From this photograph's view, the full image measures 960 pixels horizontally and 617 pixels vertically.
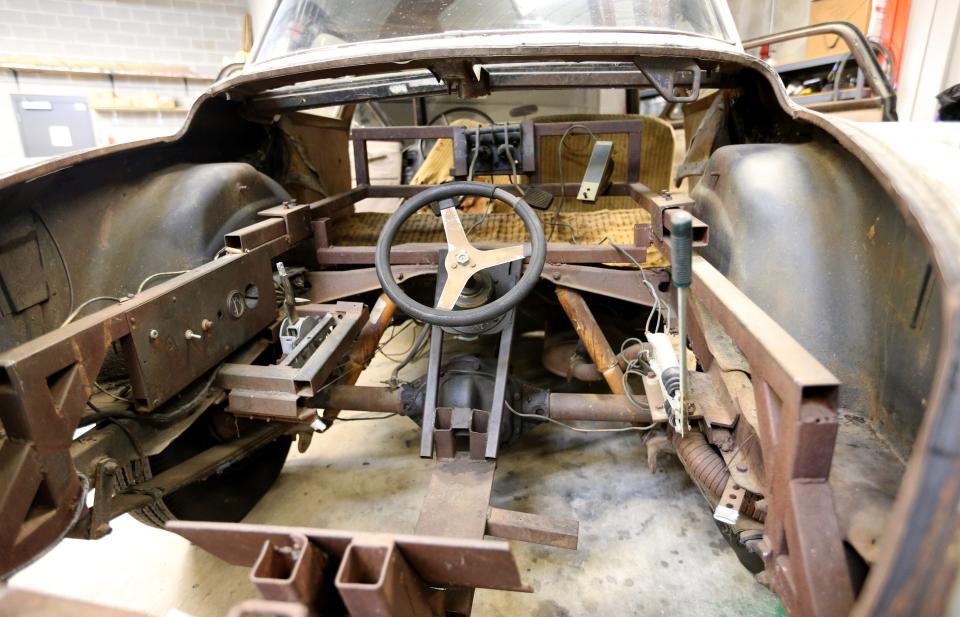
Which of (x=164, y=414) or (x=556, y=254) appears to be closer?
(x=164, y=414)

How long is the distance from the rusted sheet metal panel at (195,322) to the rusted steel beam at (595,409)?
1.00 metres

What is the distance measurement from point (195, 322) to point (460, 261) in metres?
0.75

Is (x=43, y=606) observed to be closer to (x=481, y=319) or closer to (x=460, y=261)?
(x=481, y=319)

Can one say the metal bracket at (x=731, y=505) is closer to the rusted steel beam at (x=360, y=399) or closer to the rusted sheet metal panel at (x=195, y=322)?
the rusted steel beam at (x=360, y=399)

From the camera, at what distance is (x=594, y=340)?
1960mm

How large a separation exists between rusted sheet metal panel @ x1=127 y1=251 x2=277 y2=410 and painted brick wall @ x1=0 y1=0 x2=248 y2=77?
6656mm

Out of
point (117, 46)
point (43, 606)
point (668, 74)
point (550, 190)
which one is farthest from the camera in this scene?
point (117, 46)

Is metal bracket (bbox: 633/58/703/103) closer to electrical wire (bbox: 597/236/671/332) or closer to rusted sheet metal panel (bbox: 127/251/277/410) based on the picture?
electrical wire (bbox: 597/236/671/332)

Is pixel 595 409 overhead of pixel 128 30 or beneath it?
beneath

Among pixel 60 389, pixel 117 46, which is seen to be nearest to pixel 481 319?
pixel 60 389

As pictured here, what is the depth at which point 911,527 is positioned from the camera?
0.62 m

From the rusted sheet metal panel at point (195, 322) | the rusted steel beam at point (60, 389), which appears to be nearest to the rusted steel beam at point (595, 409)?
the rusted sheet metal panel at point (195, 322)

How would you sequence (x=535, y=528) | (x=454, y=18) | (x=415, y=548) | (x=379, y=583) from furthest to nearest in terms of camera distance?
1. (x=454, y=18)
2. (x=535, y=528)
3. (x=415, y=548)
4. (x=379, y=583)

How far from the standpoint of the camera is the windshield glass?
6.54 ft
